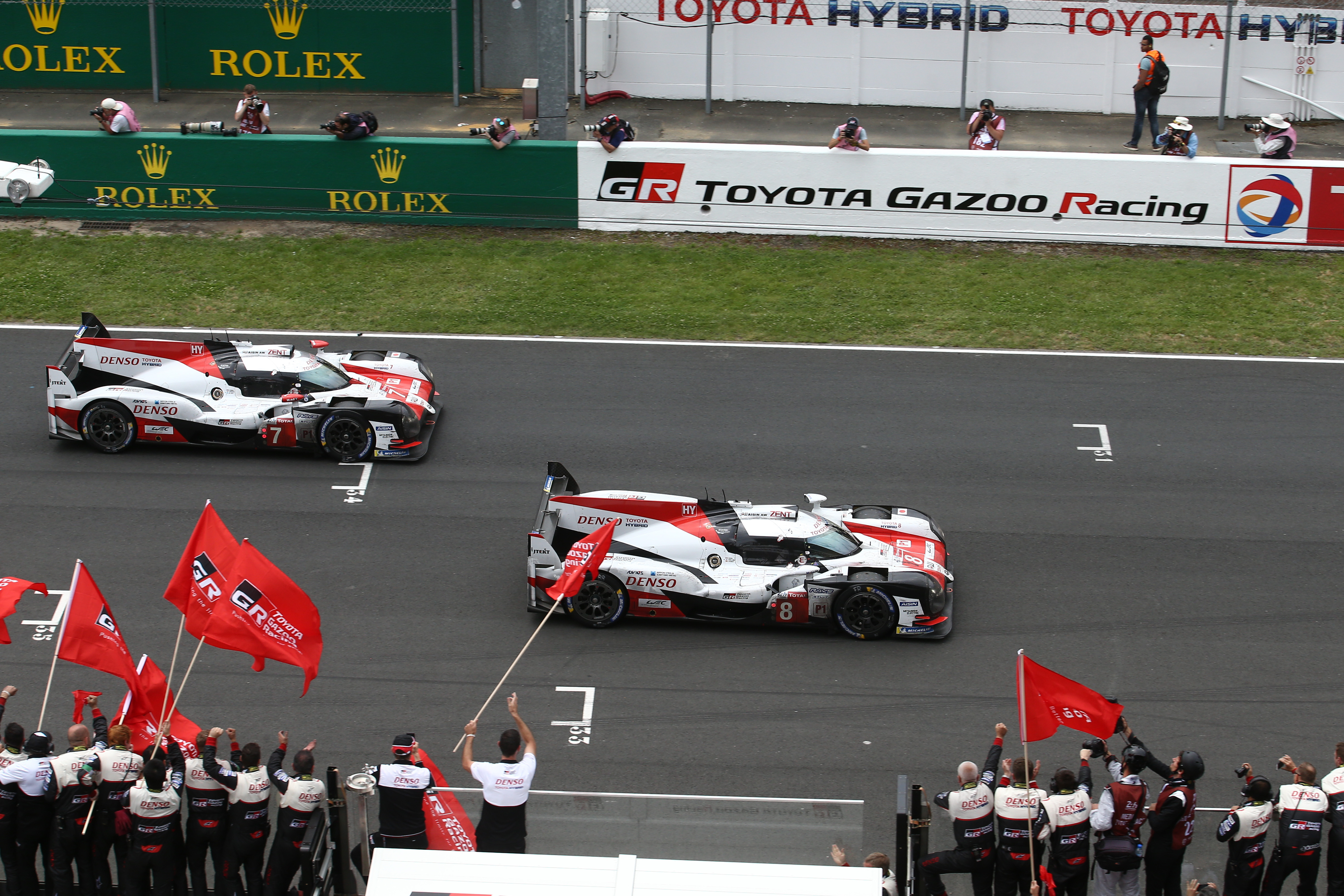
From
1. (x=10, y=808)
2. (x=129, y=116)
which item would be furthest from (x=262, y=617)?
(x=129, y=116)

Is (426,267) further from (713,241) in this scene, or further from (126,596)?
(126,596)

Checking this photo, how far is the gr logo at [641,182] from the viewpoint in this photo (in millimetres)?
23500

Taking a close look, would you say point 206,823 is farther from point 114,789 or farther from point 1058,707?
point 1058,707

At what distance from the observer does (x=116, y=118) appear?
2342 centimetres

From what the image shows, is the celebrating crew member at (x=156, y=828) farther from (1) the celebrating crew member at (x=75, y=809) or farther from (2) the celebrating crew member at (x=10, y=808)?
(2) the celebrating crew member at (x=10, y=808)

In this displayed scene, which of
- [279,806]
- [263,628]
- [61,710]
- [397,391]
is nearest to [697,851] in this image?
[279,806]

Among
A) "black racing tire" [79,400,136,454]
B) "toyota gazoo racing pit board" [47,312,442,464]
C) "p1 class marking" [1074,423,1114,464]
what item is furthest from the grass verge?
"black racing tire" [79,400,136,454]

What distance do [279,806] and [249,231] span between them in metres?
15.4

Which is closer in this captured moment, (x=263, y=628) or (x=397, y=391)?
(x=263, y=628)

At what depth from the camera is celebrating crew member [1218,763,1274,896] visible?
1009 cm

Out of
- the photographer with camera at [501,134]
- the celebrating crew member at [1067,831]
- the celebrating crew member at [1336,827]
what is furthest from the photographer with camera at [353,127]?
the celebrating crew member at [1067,831]

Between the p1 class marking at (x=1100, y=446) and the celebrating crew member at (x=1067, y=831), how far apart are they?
313 inches

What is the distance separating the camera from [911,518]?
49.5 feet

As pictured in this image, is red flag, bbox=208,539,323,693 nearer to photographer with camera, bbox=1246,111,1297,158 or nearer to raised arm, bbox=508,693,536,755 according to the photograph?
raised arm, bbox=508,693,536,755
